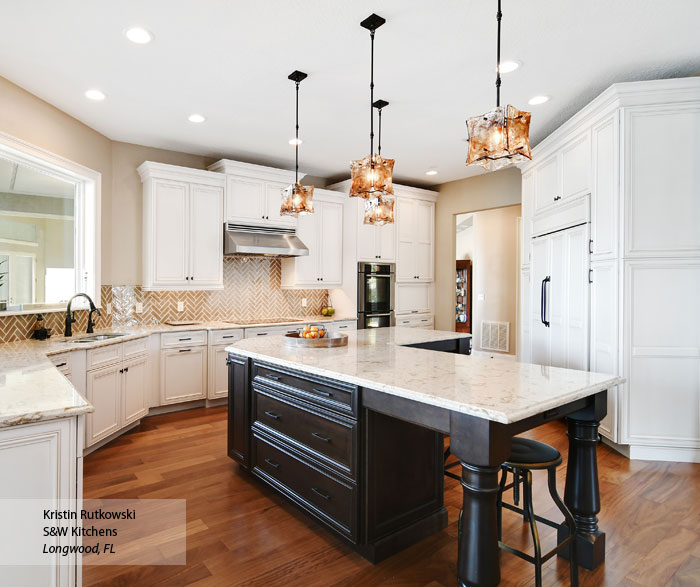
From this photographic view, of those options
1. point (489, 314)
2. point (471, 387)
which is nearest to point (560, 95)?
point (471, 387)

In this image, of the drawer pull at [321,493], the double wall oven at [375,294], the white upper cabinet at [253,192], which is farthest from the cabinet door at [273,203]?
the drawer pull at [321,493]

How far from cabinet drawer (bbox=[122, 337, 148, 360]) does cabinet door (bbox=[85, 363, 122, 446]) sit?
0.15m

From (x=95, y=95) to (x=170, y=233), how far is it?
1.50 m

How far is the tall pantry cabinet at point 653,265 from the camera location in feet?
10.6

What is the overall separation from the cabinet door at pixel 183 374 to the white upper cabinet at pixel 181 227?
74cm

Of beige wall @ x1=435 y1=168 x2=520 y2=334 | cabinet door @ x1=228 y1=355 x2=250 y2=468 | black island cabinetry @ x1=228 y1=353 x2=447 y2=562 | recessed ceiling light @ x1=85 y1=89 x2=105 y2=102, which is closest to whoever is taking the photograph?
black island cabinetry @ x1=228 y1=353 x2=447 y2=562

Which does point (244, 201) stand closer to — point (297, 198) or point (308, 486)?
point (297, 198)

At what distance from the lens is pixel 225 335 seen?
488 centimetres

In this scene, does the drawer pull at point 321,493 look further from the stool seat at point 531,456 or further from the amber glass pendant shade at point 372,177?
the amber glass pendant shade at point 372,177

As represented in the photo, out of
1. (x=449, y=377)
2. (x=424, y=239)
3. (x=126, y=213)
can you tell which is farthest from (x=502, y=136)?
(x=424, y=239)

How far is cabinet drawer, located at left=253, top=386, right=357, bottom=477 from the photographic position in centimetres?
218

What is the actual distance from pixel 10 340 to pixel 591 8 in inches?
180

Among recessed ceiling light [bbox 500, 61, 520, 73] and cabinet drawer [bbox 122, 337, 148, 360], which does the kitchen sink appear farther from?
recessed ceiling light [bbox 500, 61, 520, 73]

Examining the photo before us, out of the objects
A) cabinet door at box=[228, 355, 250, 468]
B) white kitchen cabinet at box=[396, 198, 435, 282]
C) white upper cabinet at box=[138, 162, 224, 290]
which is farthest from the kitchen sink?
white kitchen cabinet at box=[396, 198, 435, 282]
